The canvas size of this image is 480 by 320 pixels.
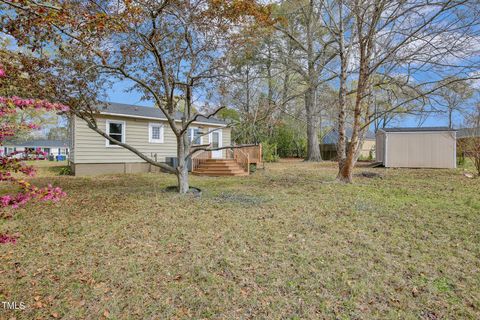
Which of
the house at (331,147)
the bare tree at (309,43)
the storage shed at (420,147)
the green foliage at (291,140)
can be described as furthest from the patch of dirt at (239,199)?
the green foliage at (291,140)

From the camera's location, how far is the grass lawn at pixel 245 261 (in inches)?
92.5

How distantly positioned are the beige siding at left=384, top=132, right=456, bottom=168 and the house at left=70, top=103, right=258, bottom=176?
28.2ft

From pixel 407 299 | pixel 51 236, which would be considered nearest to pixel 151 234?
pixel 51 236

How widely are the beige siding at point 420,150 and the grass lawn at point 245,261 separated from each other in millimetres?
9262

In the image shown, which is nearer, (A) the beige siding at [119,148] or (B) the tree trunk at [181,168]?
(B) the tree trunk at [181,168]

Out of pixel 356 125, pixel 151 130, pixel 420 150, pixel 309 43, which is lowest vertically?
pixel 420 150

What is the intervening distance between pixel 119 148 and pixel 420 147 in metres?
15.5

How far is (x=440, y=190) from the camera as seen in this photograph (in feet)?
23.5

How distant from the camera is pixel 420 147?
542 inches

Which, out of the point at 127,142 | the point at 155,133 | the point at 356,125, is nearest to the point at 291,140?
the point at 155,133

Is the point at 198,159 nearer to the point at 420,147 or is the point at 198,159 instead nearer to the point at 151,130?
the point at 151,130

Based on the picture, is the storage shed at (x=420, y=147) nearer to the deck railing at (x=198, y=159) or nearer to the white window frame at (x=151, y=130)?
the deck railing at (x=198, y=159)

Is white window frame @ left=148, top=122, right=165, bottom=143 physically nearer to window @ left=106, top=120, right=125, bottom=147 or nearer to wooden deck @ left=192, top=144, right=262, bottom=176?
window @ left=106, top=120, right=125, bottom=147

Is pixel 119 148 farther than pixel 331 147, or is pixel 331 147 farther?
pixel 331 147
